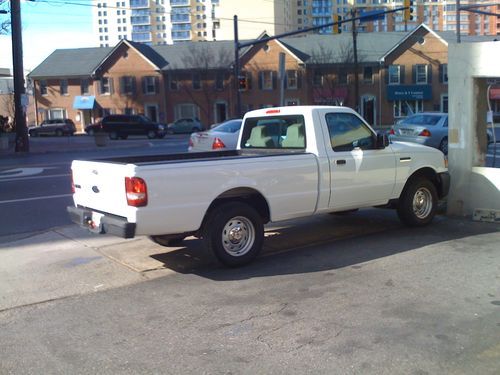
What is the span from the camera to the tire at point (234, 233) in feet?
19.9

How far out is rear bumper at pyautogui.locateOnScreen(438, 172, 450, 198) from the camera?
324 inches

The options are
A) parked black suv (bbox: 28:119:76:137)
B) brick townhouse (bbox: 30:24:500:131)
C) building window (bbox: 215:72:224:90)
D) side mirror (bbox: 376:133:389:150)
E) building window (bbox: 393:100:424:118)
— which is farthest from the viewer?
building window (bbox: 215:72:224:90)

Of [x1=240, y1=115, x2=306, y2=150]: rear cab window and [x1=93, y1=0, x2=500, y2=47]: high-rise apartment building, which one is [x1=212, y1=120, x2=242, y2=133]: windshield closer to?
[x1=240, y1=115, x2=306, y2=150]: rear cab window

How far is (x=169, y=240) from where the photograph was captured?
668cm

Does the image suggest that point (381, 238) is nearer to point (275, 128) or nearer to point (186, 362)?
point (275, 128)

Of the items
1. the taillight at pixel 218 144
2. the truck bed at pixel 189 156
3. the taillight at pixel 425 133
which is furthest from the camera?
the taillight at pixel 425 133

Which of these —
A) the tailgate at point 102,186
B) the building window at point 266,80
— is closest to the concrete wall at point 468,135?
the tailgate at point 102,186

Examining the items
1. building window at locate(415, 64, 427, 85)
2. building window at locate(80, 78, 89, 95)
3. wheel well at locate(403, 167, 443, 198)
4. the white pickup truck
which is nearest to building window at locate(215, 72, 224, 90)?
building window at locate(80, 78, 89, 95)

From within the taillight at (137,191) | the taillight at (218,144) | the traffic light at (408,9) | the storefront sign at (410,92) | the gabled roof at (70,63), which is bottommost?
the taillight at (137,191)

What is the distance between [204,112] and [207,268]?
53278 millimetres

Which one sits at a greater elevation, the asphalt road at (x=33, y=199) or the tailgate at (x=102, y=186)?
the tailgate at (x=102, y=186)

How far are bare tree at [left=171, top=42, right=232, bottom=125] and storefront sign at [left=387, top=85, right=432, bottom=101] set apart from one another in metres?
17.2

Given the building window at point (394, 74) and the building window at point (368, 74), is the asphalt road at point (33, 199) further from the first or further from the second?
the building window at point (394, 74)

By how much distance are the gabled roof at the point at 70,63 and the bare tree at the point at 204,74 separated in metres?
9.31
